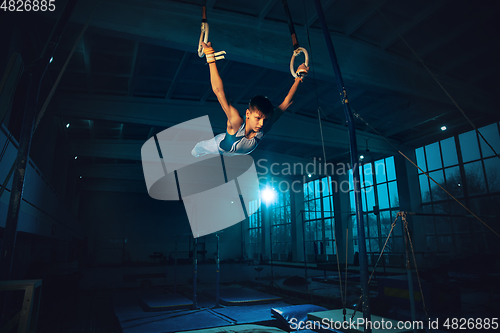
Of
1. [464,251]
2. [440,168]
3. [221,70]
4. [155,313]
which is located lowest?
[155,313]

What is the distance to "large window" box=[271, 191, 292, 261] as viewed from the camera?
812 inches

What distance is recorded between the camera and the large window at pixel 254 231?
2395cm

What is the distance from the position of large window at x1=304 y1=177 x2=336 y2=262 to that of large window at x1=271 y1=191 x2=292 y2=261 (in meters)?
1.48

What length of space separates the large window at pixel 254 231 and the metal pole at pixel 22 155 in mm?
20657

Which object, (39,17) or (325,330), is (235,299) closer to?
(325,330)

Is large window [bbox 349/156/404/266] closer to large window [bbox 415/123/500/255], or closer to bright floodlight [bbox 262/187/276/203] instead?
large window [bbox 415/123/500/255]

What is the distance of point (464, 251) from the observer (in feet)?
38.9

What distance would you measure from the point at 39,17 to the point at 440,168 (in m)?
14.9

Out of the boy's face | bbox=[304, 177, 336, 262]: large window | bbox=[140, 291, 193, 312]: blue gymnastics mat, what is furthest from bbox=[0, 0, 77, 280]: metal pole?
bbox=[304, 177, 336, 262]: large window

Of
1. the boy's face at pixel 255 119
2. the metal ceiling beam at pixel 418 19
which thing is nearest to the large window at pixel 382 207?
the metal ceiling beam at pixel 418 19

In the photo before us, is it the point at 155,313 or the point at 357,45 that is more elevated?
the point at 357,45

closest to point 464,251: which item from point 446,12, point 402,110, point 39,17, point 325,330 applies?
point 402,110

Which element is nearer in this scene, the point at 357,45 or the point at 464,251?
the point at 357,45

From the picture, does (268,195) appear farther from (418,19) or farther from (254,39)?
(418,19)
